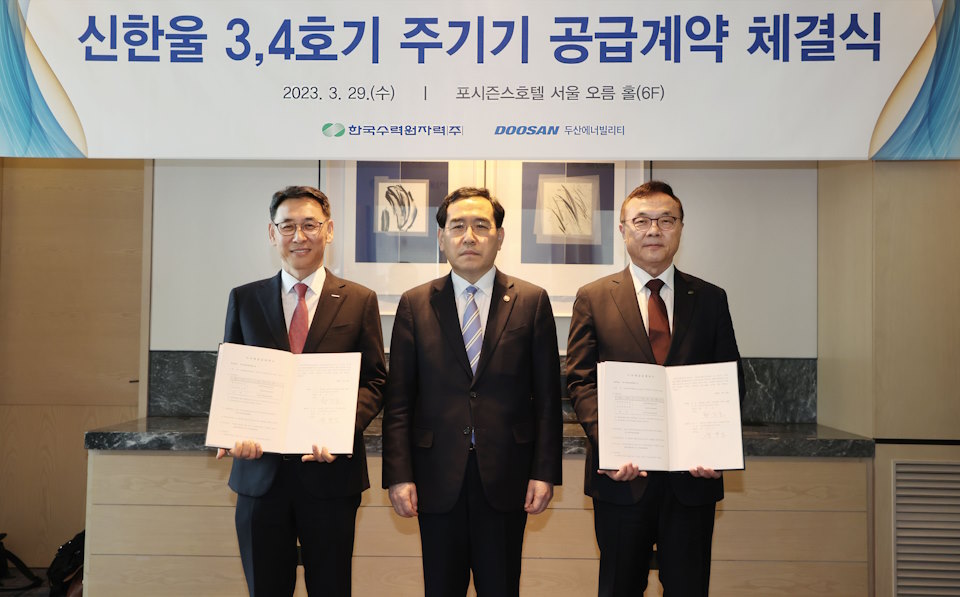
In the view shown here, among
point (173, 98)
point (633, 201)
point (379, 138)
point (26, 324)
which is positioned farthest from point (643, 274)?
point (26, 324)

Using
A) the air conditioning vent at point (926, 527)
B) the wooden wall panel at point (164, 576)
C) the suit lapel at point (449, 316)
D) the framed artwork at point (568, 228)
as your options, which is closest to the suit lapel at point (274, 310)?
the suit lapel at point (449, 316)

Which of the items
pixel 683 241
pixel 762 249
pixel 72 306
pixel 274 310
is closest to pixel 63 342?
pixel 72 306

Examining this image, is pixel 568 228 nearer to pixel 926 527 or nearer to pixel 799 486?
pixel 799 486

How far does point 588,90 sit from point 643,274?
2.25 feet

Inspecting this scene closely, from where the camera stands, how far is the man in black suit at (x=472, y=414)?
7.77ft

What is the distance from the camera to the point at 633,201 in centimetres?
250

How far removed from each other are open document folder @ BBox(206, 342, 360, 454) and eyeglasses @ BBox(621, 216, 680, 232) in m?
0.97

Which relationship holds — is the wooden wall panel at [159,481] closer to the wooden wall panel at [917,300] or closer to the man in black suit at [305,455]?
the man in black suit at [305,455]

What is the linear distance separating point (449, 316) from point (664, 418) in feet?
2.39

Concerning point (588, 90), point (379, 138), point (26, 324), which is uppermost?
point (588, 90)

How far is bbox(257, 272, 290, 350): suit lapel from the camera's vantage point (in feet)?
8.13

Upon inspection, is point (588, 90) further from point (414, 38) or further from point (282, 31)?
point (282, 31)

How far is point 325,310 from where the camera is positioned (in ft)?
8.20

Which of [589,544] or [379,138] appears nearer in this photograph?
[379,138]
